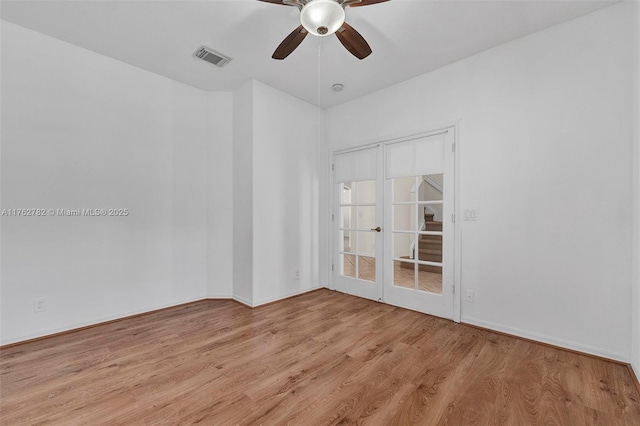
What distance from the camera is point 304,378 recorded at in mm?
1857

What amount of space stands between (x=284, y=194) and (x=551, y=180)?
2.82 meters

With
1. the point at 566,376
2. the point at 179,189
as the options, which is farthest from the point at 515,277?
the point at 179,189

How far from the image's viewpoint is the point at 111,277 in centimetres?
282

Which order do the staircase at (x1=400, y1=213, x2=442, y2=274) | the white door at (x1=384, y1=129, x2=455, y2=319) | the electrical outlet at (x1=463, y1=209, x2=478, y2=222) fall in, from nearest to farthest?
the electrical outlet at (x1=463, y1=209, x2=478, y2=222), the white door at (x1=384, y1=129, x2=455, y2=319), the staircase at (x1=400, y1=213, x2=442, y2=274)

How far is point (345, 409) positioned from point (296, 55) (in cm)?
307

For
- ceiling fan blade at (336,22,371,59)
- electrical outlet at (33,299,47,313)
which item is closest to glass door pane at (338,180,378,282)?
ceiling fan blade at (336,22,371,59)

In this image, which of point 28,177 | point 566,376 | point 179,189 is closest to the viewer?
point 566,376

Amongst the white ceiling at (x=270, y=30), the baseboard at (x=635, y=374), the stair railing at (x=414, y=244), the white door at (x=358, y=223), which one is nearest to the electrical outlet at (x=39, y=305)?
the white ceiling at (x=270, y=30)

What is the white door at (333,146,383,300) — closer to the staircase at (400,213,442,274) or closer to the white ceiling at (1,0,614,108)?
the staircase at (400,213,442,274)

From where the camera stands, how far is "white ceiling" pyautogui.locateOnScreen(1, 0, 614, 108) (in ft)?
7.07

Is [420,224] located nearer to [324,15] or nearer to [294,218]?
[294,218]

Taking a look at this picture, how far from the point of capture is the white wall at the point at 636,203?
1857 millimetres

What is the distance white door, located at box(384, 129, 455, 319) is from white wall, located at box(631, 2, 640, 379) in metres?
1.25

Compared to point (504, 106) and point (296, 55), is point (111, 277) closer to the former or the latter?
point (296, 55)
